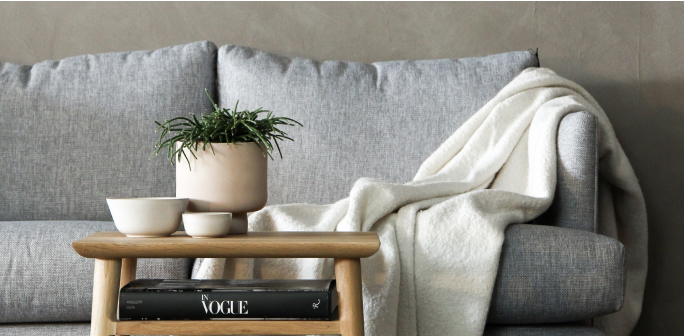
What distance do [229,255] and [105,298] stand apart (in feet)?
0.65

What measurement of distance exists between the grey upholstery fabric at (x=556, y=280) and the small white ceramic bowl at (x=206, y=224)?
0.50 metres

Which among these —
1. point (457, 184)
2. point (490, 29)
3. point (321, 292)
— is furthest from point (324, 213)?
point (490, 29)

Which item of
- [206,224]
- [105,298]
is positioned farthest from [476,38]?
[105,298]

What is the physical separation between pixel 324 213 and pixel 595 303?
21.6 inches

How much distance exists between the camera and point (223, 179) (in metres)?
0.96

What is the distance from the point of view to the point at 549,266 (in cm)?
107

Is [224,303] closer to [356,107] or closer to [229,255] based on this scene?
[229,255]

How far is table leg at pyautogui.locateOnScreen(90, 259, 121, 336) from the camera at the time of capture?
0.88 meters

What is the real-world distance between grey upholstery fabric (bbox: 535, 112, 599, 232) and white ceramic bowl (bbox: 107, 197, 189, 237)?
0.79 meters

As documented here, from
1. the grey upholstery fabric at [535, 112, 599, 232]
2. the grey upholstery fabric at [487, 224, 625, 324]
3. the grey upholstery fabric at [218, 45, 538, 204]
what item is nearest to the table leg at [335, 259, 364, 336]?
the grey upholstery fabric at [487, 224, 625, 324]

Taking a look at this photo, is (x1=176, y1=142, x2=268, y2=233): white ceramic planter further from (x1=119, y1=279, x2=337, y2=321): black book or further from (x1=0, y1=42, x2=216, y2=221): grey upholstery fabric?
(x1=0, y1=42, x2=216, y2=221): grey upholstery fabric

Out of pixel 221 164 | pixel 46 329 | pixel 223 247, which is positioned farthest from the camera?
pixel 46 329

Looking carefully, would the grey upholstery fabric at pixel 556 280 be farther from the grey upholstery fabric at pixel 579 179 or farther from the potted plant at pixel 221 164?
the potted plant at pixel 221 164

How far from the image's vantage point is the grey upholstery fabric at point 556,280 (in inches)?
41.9
